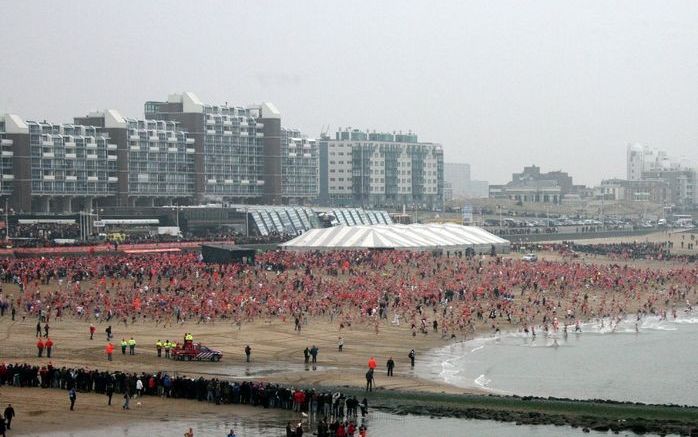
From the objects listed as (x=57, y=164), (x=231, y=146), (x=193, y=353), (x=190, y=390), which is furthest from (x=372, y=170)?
(x=190, y=390)

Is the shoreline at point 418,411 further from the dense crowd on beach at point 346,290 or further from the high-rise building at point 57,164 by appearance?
the high-rise building at point 57,164

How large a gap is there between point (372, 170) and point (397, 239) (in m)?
98.2

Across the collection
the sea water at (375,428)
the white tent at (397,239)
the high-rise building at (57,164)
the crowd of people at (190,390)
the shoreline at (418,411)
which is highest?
the high-rise building at (57,164)

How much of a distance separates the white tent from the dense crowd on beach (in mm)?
3854

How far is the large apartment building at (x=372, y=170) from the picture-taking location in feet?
604

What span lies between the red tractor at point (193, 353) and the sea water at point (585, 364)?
286 inches

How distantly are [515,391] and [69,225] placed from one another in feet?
232

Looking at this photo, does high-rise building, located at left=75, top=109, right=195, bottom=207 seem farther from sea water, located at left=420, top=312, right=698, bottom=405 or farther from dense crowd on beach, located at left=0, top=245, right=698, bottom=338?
sea water, located at left=420, top=312, right=698, bottom=405

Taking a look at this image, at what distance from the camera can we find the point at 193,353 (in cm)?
4088

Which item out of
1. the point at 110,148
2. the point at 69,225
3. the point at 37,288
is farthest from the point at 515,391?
the point at 110,148

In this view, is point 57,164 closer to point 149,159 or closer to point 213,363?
point 149,159

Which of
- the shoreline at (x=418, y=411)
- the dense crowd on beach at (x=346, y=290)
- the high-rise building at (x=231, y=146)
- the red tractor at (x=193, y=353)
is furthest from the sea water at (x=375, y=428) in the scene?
the high-rise building at (x=231, y=146)

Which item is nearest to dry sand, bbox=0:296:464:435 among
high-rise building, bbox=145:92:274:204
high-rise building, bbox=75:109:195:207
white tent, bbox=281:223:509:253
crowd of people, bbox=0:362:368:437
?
crowd of people, bbox=0:362:368:437

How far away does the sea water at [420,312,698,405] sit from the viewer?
38.8 m
